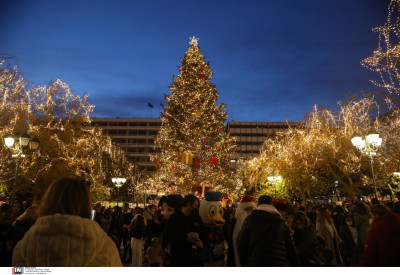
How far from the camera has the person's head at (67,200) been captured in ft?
7.39

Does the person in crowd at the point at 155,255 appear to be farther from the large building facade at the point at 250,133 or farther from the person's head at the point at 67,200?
the large building facade at the point at 250,133

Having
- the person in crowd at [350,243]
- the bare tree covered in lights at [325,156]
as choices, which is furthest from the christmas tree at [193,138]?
the person in crowd at [350,243]

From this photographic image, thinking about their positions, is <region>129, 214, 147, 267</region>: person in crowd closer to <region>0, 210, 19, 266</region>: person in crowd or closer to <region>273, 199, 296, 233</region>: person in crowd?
<region>273, 199, 296, 233</region>: person in crowd

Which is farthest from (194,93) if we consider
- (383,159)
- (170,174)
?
(383,159)

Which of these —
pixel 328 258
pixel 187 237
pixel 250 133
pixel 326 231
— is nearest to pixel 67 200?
pixel 187 237

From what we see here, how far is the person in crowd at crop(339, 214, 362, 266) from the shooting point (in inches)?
289

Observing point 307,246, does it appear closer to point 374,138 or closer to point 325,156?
point 374,138

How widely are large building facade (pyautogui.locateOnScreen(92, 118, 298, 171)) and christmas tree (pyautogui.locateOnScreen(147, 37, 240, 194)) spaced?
62.5 m

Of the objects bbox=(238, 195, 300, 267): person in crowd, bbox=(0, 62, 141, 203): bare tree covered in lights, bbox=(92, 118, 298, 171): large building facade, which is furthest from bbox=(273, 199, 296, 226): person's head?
bbox=(92, 118, 298, 171): large building facade

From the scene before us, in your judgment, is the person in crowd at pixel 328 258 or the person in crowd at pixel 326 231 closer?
the person in crowd at pixel 328 258

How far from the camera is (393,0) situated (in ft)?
37.3

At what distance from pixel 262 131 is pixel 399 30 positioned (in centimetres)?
9274

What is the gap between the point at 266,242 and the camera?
12.3 ft

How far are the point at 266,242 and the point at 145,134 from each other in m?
92.1
